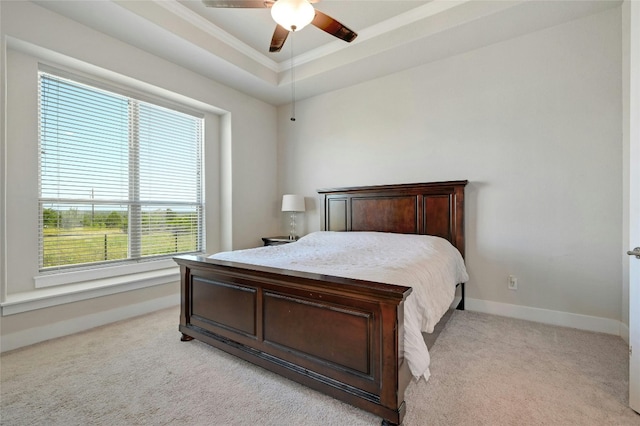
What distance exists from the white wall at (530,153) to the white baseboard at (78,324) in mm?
3034

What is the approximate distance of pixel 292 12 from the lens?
1.77 m

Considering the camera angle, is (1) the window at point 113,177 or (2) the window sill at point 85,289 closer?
(2) the window sill at point 85,289

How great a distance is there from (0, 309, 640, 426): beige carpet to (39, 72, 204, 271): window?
945 millimetres

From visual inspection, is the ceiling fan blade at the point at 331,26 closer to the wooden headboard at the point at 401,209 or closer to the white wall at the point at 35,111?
the wooden headboard at the point at 401,209

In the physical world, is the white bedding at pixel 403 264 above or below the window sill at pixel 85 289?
above

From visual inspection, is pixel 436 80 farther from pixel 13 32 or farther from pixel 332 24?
pixel 13 32

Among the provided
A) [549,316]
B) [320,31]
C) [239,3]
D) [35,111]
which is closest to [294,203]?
[320,31]

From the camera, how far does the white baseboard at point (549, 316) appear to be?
2445mm

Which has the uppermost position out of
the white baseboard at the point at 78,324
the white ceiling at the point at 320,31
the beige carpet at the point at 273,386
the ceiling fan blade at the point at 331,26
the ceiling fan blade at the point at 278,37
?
the white ceiling at the point at 320,31

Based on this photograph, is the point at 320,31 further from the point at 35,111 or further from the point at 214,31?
the point at 35,111

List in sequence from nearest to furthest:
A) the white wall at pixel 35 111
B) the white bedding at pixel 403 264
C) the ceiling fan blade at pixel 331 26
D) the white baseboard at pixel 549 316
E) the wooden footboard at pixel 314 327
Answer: the wooden footboard at pixel 314 327
the white bedding at pixel 403 264
the ceiling fan blade at pixel 331 26
the white wall at pixel 35 111
the white baseboard at pixel 549 316

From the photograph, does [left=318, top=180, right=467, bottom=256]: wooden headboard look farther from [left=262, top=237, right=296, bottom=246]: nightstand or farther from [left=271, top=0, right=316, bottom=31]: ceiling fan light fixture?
[left=271, top=0, right=316, bottom=31]: ceiling fan light fixture

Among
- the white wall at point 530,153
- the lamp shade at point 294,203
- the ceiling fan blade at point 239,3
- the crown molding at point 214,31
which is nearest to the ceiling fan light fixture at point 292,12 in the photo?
the ceiling fan blade at point 239,3

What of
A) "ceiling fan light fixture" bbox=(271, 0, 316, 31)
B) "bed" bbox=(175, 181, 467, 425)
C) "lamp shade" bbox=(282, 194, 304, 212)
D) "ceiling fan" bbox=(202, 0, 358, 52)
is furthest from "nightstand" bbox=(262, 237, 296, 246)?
"ceiling fan light fixture" bbox=(271, 0, 316, 31)
